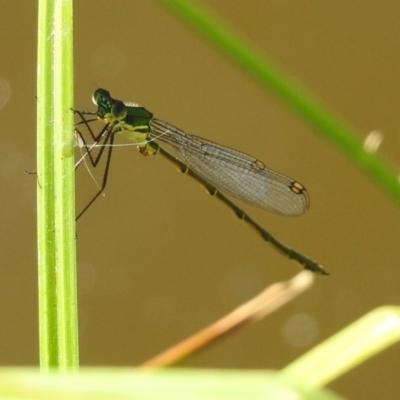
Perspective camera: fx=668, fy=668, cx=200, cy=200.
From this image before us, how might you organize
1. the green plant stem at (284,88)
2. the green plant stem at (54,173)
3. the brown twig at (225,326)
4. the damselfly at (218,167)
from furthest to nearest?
the damselfly at (218,167), the brown twig at (225,326), the green plant stem at (54,173), the green plant stem at (284,88)

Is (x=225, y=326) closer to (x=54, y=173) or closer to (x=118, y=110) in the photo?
(x=54, y=173)

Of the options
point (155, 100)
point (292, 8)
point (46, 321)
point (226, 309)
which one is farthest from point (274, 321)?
point (46, 321)

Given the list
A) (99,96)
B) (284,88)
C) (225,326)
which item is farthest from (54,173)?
(99,96)

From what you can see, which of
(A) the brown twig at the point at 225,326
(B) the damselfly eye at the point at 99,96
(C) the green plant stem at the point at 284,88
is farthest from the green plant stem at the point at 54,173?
(B) the damselfly eye at the point at 99,96

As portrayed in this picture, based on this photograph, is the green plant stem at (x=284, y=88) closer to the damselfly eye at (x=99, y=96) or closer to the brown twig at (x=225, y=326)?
the brown twig at (x=225, y=326)

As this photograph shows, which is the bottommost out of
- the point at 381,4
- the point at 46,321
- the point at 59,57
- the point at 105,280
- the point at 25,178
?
the point at 46,321

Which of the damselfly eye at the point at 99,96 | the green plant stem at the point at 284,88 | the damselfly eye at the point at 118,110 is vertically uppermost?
the damselfly eye at the point at 99,96

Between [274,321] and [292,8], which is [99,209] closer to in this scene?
[274,321]
